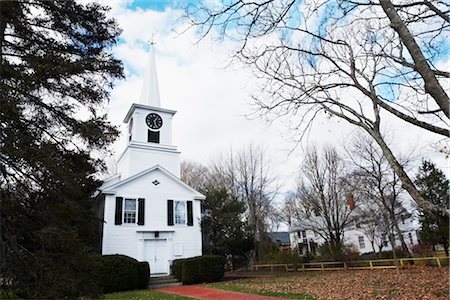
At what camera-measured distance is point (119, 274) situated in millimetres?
14156

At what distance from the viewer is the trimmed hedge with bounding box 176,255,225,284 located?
16.0m

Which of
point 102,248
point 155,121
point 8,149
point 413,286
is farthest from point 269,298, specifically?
point 155,121

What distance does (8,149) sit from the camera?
4.88 metres

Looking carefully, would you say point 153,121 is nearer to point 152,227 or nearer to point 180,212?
point 180,212

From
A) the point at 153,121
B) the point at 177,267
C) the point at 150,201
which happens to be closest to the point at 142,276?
the point at 177,267

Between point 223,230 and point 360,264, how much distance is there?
9161 millimetres

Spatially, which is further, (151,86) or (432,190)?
(151,86)

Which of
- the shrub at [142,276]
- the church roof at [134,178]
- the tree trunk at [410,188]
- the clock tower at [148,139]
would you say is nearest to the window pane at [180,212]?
the church roof at [134,178]

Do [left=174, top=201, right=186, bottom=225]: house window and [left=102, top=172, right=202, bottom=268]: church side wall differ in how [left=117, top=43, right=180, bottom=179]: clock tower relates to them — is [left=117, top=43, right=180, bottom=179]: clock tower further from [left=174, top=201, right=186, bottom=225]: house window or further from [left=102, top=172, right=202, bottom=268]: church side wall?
[left=174, top=201, right=186, bottom=225]: house window

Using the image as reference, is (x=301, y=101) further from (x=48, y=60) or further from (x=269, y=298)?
(x=269, y=298)

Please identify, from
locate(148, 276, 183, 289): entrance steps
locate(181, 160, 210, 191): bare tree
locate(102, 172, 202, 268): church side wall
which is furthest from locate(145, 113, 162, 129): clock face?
locate(181, 160, 210, 191): bare tree

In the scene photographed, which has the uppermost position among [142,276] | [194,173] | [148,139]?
[194,173]

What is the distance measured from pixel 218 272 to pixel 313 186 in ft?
37.0

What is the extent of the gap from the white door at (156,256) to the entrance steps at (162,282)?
0.82m
